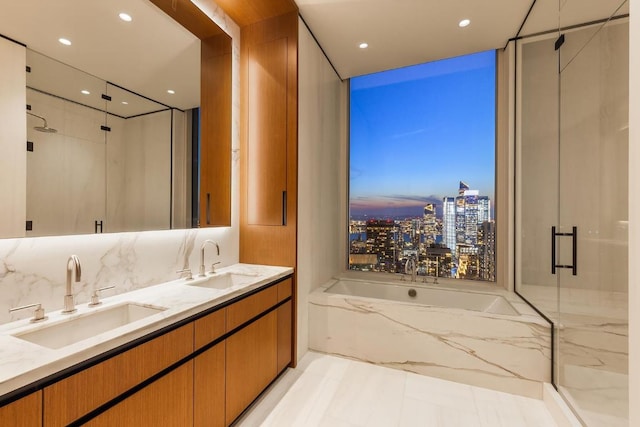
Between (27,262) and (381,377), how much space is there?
2349mm

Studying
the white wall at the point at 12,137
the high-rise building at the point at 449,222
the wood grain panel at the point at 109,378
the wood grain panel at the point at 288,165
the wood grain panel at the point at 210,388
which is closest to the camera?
the wood grain panel at the point at 109,378

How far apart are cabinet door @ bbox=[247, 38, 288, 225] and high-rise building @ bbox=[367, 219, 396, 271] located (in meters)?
1.42

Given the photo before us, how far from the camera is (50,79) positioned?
134 centimetres

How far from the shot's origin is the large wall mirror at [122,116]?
1314 millimetres

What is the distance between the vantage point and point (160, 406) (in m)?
1.22

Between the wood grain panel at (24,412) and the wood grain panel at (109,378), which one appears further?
the wood grain panel at (109,378)

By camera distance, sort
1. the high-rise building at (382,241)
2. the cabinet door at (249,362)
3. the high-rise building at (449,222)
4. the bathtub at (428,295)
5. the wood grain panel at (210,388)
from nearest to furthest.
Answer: the wood grain panel at (210,388) → the cabinet door at (249,362) → the bathtub at (428,295) → the high-rise building at (449,222) → the high-rise building at (382,241)

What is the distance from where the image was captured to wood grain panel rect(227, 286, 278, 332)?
5.51ft

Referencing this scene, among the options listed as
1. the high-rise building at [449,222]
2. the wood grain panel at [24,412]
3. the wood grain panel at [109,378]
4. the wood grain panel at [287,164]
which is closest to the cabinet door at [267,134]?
the wood grain panel at [287,164]

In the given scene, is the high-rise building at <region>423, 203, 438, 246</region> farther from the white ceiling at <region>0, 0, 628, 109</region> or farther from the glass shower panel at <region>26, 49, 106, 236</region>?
the glass shower panel at <region>26, 49, 106, 236</region>

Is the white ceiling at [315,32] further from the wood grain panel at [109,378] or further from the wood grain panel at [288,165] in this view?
the wood grain panel at [109,378]

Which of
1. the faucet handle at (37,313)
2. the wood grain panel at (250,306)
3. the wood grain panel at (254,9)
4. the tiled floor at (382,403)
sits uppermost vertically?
the wood grain panel at (254,9)

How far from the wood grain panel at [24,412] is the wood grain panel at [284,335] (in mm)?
1437

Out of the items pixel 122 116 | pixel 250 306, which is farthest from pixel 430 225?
pixel 122 116
